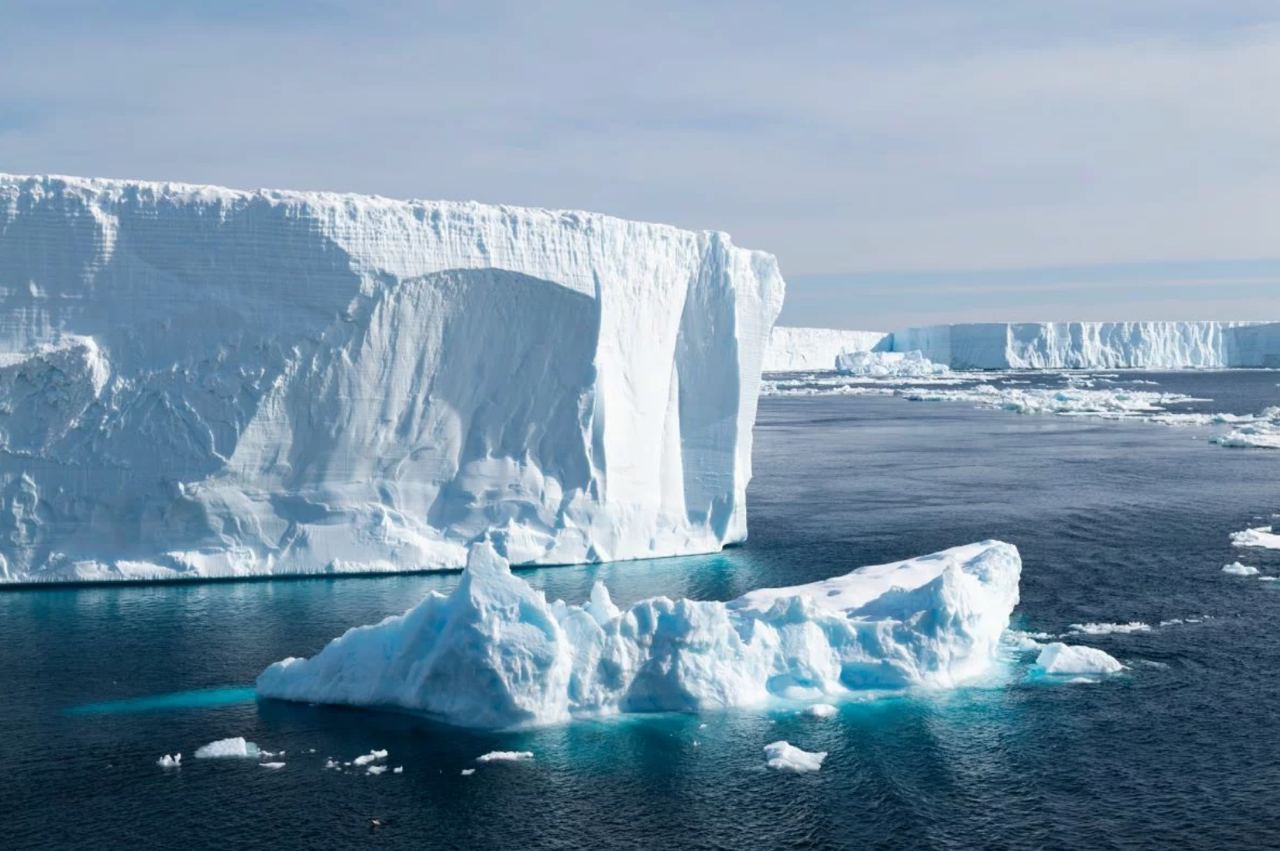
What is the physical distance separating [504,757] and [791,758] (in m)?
2.77

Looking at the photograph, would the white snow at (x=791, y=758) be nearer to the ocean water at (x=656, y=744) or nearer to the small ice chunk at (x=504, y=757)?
the ocean water at (x=656, y=744)

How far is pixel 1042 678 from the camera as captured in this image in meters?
14.6

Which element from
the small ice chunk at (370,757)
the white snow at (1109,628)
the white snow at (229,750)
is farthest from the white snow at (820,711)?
the white snow at (229,750)

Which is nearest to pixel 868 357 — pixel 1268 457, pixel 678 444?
pixel 1268 457

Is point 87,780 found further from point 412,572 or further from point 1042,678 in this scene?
point 1042,678

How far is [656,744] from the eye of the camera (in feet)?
41.0

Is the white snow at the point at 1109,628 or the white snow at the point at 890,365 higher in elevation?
the white snow at the point at 890,365

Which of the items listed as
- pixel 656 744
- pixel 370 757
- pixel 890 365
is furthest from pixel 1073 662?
pixel 890 365

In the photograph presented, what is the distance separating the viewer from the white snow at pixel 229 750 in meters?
12.1

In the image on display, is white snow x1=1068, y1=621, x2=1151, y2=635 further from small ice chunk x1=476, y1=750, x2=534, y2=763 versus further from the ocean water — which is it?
small ice chunk x1=476, y1=750, x2=534, y2=763

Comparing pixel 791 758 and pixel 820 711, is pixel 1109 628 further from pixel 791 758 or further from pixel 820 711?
pixel 791 758

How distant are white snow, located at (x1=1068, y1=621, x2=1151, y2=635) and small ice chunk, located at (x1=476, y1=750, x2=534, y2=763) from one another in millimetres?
8057

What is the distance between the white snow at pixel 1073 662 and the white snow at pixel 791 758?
4019 mm

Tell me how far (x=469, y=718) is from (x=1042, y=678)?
262 inches
